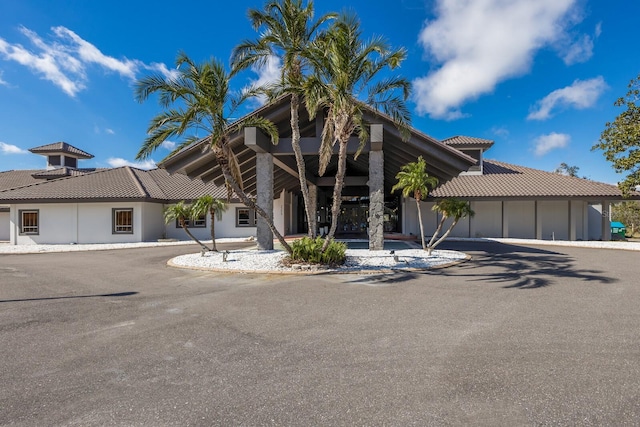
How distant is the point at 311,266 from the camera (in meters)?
10.7

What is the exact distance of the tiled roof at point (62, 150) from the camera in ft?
106

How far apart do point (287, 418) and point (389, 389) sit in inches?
44.7

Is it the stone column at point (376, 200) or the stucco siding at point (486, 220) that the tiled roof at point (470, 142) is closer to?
the stucco siding at point (486, 220)

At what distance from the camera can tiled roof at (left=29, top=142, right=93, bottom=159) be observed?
32375 mm

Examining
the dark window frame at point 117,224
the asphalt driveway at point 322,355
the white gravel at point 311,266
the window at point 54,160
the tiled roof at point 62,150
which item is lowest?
the asphalt driveway at point 322,355

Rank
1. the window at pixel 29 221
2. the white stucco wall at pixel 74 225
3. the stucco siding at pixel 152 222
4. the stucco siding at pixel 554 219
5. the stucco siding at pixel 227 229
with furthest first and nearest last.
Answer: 1. the stucco siding at pixel 227 229
2. the stucco siding at pixel 554 219
3. the stucco siding at pixel 152 222
4. the window at pixel 29 221
5. the white stucco wall at pixel 74 225

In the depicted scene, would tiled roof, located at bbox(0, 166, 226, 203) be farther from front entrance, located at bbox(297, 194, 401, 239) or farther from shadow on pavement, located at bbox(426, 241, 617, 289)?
shadow on pavement, located at bbox(426, 241, 617, 289)

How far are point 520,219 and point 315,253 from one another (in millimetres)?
20956

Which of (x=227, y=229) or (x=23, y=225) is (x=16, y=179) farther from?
(x=227, y=229)

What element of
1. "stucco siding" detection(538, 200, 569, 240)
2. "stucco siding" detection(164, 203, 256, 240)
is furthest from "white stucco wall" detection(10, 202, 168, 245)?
"stucco siding" detection(538, 200, 569, 240)

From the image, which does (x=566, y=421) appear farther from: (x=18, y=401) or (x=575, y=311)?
(x=18, y=401)

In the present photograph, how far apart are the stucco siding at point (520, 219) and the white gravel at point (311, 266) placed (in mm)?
13839

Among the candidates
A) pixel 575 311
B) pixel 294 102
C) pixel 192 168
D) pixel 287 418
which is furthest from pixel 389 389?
pixel 192 168

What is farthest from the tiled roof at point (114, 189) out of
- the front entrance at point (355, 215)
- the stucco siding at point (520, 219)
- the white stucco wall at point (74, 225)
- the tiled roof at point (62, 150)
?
the stucco siding at point (520, 219)
